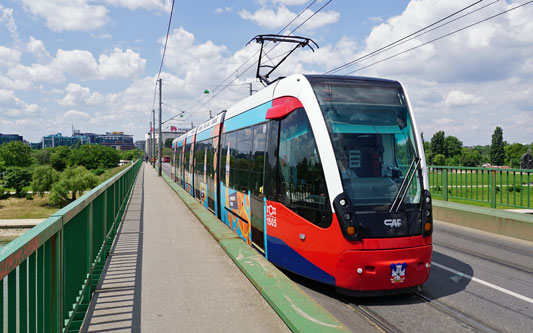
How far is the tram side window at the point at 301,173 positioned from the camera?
567cm

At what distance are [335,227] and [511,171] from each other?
754 cm

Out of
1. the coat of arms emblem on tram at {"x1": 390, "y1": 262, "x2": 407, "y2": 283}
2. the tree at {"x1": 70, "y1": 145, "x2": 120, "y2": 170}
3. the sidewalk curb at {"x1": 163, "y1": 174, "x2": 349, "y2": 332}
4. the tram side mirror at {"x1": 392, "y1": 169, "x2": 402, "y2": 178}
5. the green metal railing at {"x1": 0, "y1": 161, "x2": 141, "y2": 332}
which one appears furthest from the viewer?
the tree at {"x1": 70, "y1": 145, "x2": 120, "y2": 170}

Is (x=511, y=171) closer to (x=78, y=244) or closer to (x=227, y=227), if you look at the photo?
(x=227, y=227)

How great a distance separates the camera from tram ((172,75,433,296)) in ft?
17.5

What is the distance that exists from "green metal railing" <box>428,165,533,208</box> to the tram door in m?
6.66

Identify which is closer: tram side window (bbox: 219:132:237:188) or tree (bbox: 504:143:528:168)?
tram side window (bbox: 219:132:237:188)

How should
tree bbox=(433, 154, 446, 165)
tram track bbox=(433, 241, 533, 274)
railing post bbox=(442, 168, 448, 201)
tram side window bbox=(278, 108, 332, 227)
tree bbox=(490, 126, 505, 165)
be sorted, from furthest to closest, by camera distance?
tree bbox=(490, 126, 505, 165), tree bbox=(433, 154, 446, 165), railing post bbox=(442, 168, 448, 201), tram track bbox=(433, 241, 533, 274), tram side window bbox=(278, 108, 332, 227)

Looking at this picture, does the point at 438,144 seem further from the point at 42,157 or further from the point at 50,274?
the point at 42,157

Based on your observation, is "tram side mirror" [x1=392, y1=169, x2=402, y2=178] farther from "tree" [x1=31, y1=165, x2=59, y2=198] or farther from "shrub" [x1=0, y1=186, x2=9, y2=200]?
"shrub" [x1=0, y1=186, x2=9, y2=200]

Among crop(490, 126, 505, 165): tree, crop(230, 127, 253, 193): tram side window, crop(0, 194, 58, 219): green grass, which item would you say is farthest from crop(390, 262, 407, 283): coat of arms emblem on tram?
crop(490, 126, 505, 165): tree

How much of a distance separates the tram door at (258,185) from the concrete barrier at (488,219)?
634 centimetres

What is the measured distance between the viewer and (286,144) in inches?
261

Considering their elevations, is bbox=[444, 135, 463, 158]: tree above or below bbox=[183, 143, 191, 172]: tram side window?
above

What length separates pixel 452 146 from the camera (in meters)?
142
